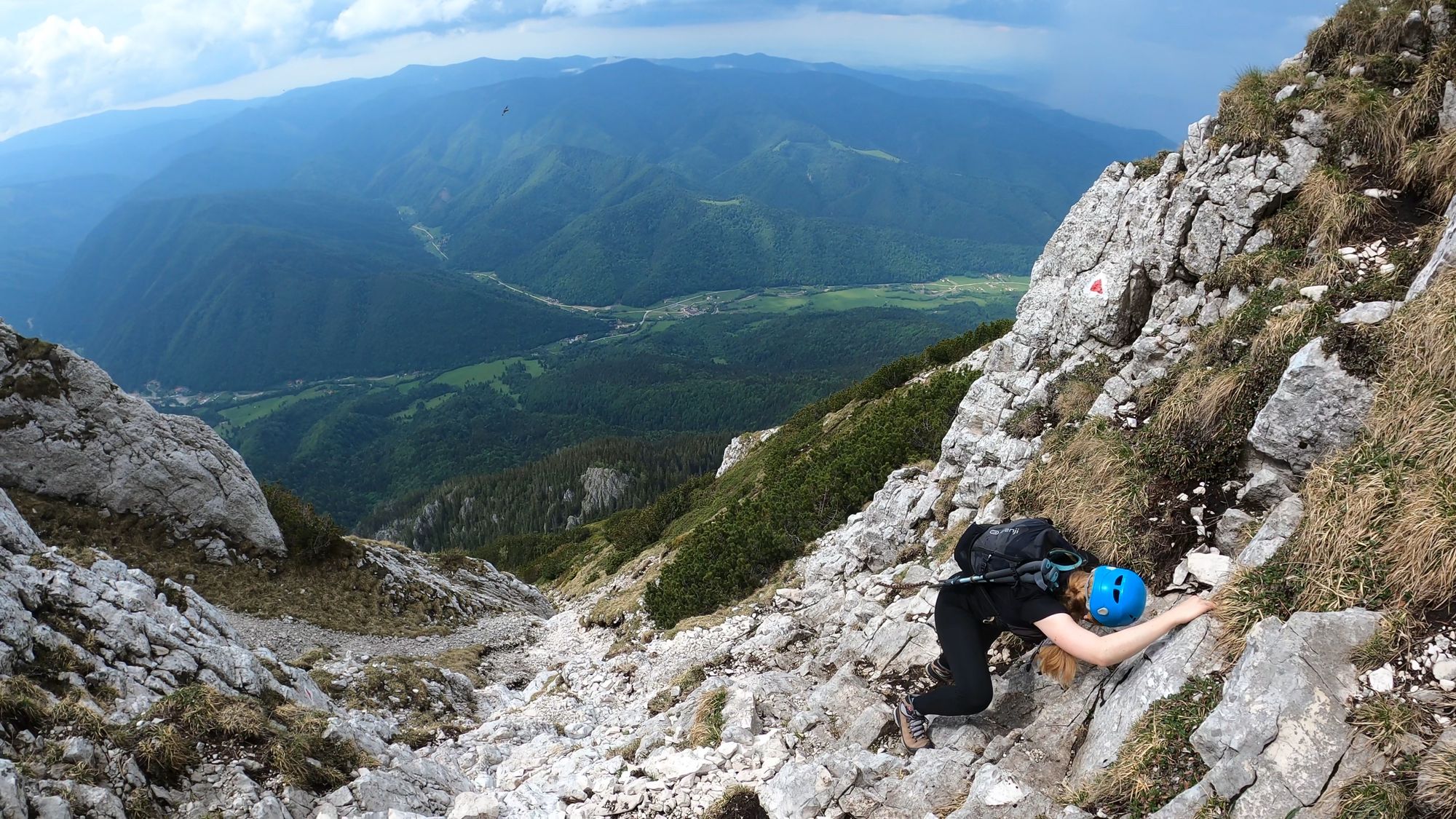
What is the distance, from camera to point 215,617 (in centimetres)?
1817

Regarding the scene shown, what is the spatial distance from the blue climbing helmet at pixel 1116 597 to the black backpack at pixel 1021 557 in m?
0.33

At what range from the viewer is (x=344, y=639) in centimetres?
2778

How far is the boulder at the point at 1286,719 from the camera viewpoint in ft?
16.5

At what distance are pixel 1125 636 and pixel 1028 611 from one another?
0.93m

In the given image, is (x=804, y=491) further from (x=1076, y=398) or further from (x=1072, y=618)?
(x=1072, y=618)

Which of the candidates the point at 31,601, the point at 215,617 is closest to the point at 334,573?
the point at 215,617

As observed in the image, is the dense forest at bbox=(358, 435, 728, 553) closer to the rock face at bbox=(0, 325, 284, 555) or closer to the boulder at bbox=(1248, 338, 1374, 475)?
the rock face at bbox=(0, 325, 284, 555)

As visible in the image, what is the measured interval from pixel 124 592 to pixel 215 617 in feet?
12.6

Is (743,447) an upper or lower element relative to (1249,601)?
lower

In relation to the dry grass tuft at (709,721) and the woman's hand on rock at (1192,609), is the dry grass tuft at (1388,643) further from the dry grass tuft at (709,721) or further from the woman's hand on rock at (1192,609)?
the dry grass tuft at (709,721)

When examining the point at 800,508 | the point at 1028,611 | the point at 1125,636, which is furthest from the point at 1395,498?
the point at 800,508

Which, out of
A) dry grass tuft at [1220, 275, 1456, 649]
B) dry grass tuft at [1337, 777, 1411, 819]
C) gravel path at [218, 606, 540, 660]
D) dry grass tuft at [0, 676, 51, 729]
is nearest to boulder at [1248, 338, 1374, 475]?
dry grass tuft at [1220, 275, 1456, 649]

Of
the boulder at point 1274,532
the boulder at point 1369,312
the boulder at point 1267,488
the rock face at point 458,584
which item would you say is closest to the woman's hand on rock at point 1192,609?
the boulder at point 1274,532

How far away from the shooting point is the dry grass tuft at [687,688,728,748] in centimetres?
981
